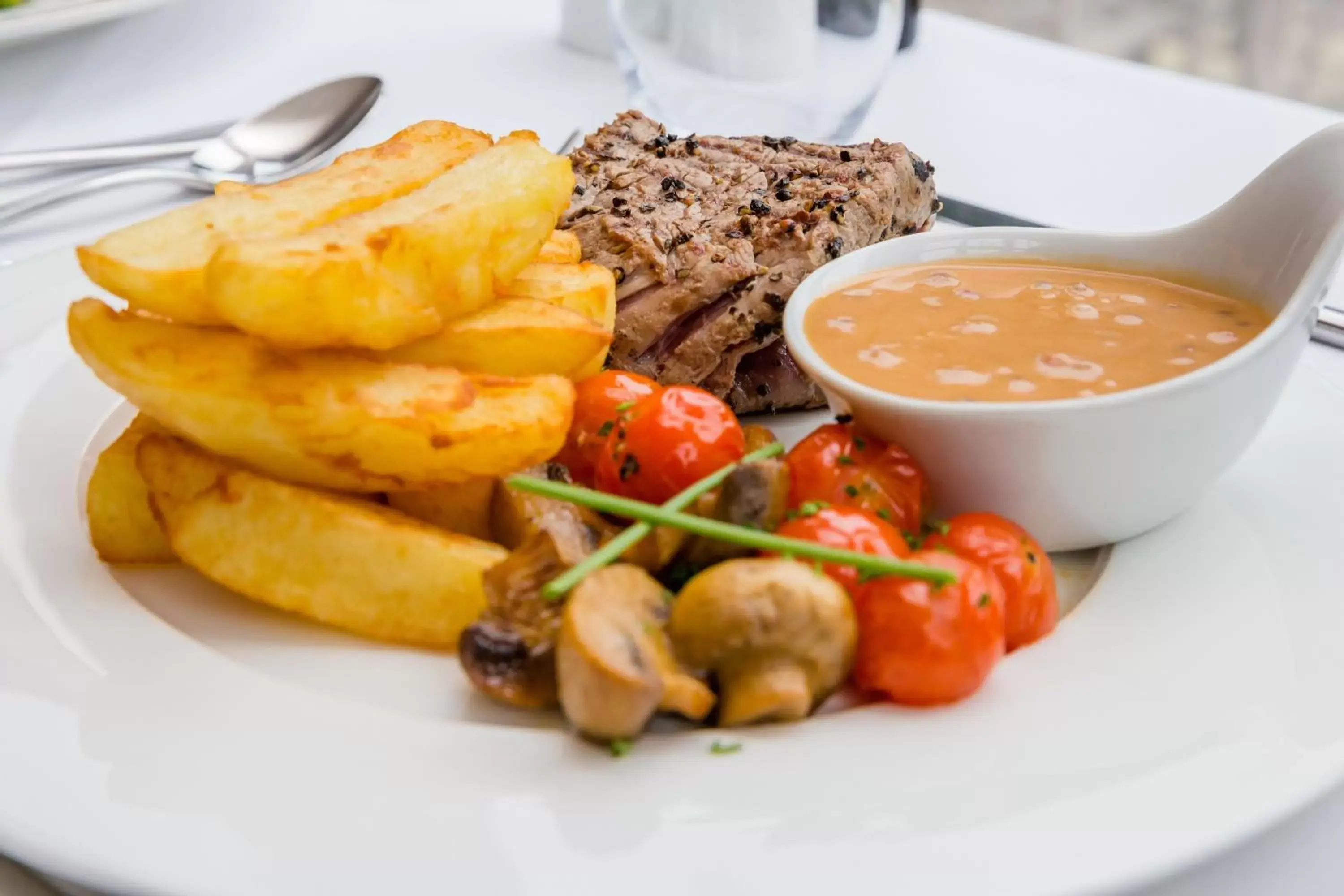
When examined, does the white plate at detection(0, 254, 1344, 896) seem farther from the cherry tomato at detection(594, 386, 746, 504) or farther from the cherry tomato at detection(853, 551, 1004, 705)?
the cherry tomato at detection(594, 386, 746, 504)

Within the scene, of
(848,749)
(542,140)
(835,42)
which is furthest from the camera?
(542,140)

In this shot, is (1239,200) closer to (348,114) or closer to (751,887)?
(751,887)

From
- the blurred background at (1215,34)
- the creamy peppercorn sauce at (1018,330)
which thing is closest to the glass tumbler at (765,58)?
the creamy peppercorn sauce at (1018,330)

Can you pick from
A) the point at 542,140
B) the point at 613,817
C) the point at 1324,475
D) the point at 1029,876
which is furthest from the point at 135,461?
the point at 542,140

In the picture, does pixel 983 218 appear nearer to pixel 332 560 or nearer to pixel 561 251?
pixel 561 251

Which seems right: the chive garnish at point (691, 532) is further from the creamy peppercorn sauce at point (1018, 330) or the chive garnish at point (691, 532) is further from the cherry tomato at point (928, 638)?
the creamy peppercorn sauce at point (1018, 330)
